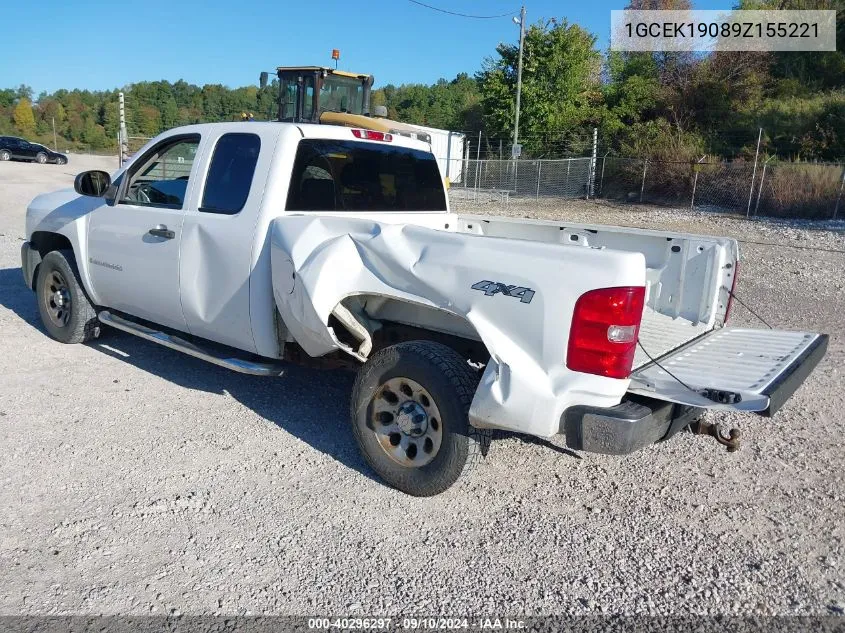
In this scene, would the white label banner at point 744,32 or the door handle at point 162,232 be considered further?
the white label banner at point 744,32

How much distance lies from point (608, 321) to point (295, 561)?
6.00ft

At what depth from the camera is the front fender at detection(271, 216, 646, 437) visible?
3139 mm

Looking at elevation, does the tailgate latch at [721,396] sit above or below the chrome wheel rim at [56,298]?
above

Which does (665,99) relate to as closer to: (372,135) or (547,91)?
(547,91)

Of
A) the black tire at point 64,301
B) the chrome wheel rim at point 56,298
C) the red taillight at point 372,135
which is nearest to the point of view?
the red taillight at point 372,135

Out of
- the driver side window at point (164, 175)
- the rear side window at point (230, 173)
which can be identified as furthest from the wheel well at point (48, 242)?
the rear side window at point (230, 173)

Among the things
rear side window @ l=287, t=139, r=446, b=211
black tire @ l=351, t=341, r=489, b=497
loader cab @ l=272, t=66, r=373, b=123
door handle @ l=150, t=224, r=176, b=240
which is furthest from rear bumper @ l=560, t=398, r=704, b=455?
loader cab @ l=272, t=66, r=373, b=123

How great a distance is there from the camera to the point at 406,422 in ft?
12.6

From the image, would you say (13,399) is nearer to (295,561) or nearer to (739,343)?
(295,561)

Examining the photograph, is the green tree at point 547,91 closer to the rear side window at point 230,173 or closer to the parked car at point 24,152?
the parked car at point 24,152

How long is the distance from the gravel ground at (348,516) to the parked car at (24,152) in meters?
38.6

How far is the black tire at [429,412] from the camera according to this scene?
359 cm

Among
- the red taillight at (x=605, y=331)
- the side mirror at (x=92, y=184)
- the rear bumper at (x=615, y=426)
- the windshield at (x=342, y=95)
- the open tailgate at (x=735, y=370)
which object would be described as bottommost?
the rear bumper at (x=615, y=426)

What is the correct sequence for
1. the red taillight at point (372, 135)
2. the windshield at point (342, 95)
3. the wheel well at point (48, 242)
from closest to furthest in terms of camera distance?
the red taillight at point (372, 135) < the wheel well at point (48, 242) < the windshield at point (342, 95)
